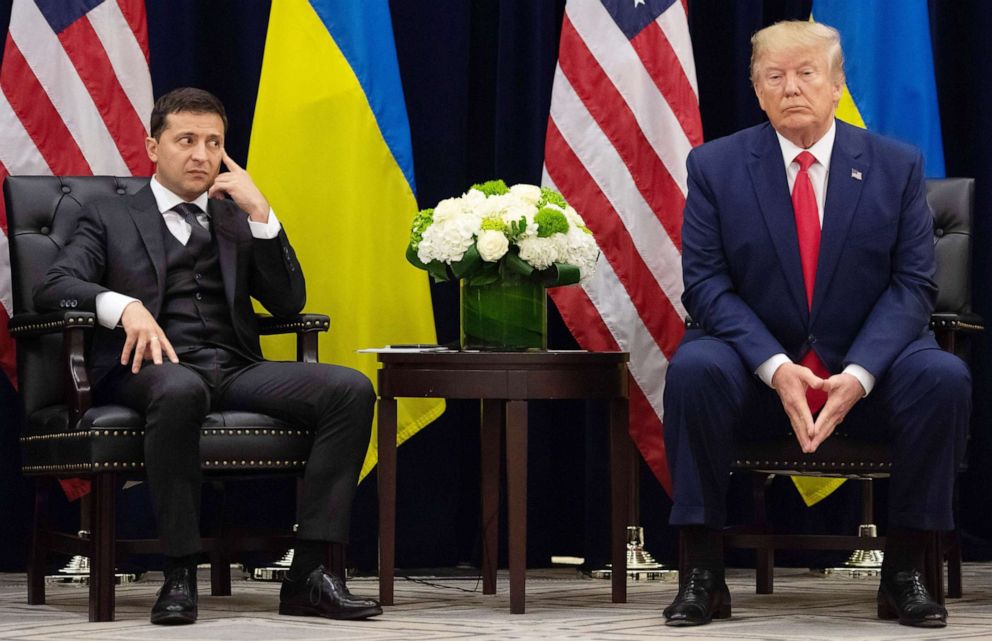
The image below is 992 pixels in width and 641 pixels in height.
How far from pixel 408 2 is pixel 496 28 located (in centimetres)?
30

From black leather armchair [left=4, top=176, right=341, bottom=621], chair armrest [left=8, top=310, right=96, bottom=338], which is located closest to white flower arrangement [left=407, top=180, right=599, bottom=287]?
black leather armchair [left=4, top=176, right=341, bottom=621]

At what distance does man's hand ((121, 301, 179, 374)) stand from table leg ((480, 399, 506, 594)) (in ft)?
3.44

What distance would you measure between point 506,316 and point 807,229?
0.77 m

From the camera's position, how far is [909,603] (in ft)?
11.3

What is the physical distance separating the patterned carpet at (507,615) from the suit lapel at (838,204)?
76cm

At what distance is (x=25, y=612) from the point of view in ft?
12.4

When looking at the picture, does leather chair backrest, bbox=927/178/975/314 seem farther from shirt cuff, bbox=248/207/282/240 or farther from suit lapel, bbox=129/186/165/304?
suit lapel, bbox=129/186/165/304

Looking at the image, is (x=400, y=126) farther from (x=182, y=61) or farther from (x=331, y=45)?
(x=182, y=61)

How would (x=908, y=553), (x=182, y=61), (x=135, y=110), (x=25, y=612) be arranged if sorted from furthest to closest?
(x=182, y=61)
(x=135, y=110)
(x=25, y=612)
(x=908, y=553)

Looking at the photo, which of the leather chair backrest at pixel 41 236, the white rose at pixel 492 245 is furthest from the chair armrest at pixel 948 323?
the leather chair backrest at pixel 41 236

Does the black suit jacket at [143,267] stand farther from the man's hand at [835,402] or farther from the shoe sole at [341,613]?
the man's hand at [835,402]

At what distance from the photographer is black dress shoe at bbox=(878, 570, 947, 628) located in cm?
338

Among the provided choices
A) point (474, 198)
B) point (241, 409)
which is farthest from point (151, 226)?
point (474, 198)

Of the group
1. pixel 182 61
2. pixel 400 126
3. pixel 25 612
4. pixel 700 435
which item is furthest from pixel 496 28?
pixel 25 612
